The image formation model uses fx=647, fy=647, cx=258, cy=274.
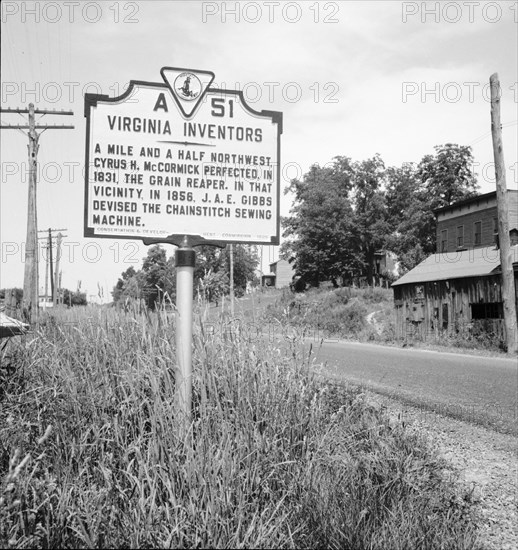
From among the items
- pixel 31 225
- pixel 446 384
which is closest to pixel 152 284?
pixel 446 384

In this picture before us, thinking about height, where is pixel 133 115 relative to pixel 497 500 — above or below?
above

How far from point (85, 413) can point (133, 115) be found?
2.17 m

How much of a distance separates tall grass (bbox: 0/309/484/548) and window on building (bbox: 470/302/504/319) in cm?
2373

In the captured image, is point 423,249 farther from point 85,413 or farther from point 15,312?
point 85,413

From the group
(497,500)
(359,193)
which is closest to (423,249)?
(359,193)

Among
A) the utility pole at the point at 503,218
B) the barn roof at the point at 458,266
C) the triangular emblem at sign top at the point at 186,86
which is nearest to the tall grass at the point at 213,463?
the triangular emblem at sign top at the point at 186,86

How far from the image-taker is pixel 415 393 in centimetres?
965

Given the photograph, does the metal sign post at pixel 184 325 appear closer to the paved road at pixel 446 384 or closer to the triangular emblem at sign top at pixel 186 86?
the triangular emblem at sign top at pixel 186 86

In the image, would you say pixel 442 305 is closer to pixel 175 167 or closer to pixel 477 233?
pixel 477 233

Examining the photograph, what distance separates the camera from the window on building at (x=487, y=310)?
2745cm

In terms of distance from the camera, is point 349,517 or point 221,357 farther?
point 221,357

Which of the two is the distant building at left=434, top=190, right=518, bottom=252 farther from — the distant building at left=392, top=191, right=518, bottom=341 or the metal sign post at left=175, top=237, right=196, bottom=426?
the metal sign post at left=175, top=237, right=196, bottom=426

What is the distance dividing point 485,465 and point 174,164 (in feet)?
11.9

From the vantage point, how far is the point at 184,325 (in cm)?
437
